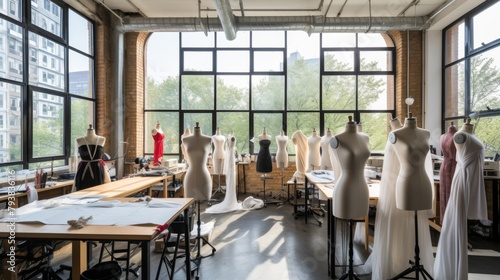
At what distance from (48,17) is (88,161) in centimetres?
316

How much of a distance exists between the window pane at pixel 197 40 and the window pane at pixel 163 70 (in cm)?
24

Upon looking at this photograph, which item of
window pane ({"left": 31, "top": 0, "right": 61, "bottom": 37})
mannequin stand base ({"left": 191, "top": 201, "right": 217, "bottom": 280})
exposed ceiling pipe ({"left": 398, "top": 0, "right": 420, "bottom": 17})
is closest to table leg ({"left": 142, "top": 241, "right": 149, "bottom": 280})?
mannequin stand base ({"left": 191, "top": 201, "right": 217, "bottom": 280})

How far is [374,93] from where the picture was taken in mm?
6402

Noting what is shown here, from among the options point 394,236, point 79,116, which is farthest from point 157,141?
point 394,236

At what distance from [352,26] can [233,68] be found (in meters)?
2.97

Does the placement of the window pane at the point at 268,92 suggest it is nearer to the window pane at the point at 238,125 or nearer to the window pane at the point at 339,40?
the window pane at the point at 238,125

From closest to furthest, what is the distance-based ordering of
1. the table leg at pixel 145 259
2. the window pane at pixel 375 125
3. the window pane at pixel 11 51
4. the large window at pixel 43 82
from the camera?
the table leg at pixel 145 259, the window pane at pixel 11 51, the large window at pixel 43 82, the window pane at pixel 375 125

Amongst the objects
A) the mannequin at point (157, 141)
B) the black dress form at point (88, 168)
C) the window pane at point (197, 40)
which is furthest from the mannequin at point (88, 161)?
the window pane at point (197, 40)

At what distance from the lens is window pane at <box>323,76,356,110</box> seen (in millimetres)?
6402

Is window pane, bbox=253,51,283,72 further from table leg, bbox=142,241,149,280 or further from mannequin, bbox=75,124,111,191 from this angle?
table leg, bbox=142,241,149,280

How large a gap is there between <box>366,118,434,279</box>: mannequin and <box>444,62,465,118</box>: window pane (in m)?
4.09

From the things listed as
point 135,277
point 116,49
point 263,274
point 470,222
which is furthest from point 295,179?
point 116,49

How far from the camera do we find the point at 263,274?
2.60 metres

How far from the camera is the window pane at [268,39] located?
6.50m
